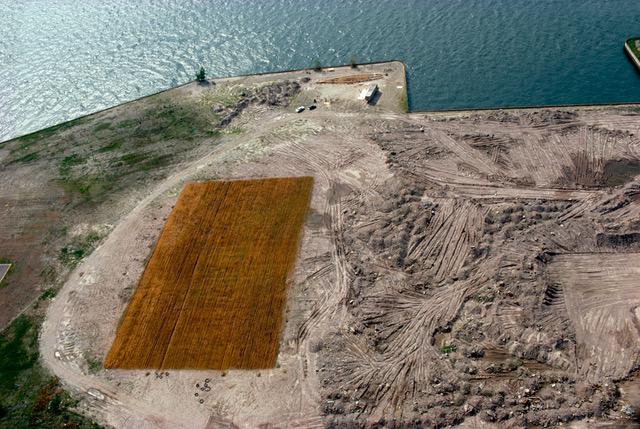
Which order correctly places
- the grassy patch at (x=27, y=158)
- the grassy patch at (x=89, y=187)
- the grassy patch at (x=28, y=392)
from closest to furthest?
the grassy patch at (x=28, y=392), the grassy patch at (x=89, y=187), the grassy patch at (x=27, y=158)

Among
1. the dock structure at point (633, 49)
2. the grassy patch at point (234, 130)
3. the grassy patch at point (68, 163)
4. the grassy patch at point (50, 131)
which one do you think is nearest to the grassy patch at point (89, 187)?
the grassy patch at point (68, 163)

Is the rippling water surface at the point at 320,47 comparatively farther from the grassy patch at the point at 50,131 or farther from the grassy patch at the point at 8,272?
the grassy patch at the point at 8,272

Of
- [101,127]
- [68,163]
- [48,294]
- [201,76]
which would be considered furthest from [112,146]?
[48,294]

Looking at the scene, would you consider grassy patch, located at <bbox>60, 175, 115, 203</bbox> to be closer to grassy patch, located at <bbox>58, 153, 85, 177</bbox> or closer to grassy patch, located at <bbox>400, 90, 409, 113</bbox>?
grassy patch, located at <bbox>58, 153, 85, 177</bbox>

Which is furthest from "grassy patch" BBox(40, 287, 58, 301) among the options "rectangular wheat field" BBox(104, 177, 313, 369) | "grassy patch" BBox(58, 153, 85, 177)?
"grassy patch" BBox(58, 153, 85, 177)

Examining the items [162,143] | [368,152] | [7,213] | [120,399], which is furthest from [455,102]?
[7,213]

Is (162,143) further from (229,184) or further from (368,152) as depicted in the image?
(368,152)

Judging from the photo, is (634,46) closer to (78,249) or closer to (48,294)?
(78,249)
